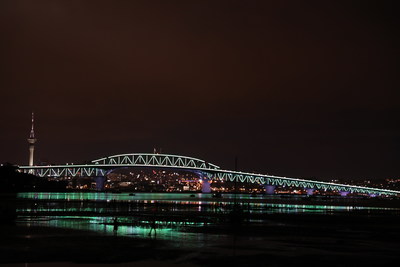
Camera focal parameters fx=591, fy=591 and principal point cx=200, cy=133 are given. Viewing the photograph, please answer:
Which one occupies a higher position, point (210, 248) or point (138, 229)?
point (138, 229)

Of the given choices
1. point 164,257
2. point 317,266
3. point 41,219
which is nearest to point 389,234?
point 317,266

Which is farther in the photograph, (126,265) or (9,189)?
(9,189)

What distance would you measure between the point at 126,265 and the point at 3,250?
752 cm

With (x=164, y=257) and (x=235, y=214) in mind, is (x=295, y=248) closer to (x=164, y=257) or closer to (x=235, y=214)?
(x=164, y=257)

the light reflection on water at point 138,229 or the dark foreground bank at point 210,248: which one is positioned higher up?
the light reflection on water at point 138,229

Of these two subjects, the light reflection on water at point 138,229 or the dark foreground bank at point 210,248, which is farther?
the light reflection on water at point 138,229

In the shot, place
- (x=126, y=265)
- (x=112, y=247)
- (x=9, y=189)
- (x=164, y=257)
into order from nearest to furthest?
(x=126, y=265), (x=164, y=257), (x=112, y=247), (x=9, y=189)

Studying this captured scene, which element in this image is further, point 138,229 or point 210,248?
point 138,229

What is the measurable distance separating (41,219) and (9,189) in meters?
112

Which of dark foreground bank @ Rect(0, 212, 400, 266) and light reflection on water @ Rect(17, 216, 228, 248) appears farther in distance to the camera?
light reflection on water @ Rect(17, 216, 228, 248)

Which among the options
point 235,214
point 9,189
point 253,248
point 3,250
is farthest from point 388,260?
point 9,189

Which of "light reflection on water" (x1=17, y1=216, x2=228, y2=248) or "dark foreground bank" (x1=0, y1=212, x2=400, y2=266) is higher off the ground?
"light reflection on water" (x1=17, y1=216, x2=228, y2=248)

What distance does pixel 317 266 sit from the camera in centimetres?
2881

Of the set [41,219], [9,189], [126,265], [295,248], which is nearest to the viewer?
[126,265]
